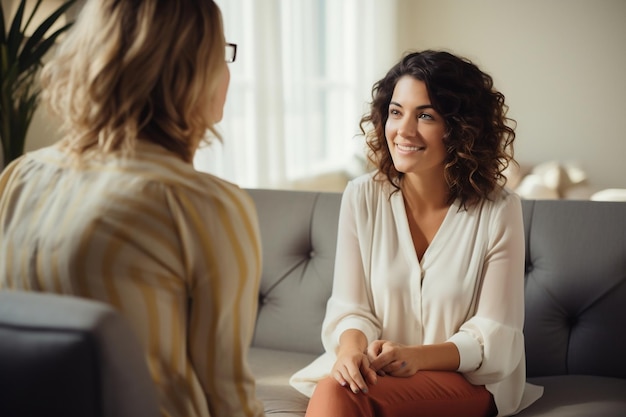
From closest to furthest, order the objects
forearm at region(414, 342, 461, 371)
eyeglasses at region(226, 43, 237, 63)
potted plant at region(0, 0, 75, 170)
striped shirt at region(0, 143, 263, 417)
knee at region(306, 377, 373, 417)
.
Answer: striped shirt at region(0, 143, 263, 417), eyeglasses at region(226, 43, 237, 63), knee at region(306, 377, 373, 417), forearm at region(414, 342, 461, 371), potted plant at region(0, 0, 75, 170)

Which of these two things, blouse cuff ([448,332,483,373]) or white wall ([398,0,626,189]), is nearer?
blouse cuff ([448,332,483,373])

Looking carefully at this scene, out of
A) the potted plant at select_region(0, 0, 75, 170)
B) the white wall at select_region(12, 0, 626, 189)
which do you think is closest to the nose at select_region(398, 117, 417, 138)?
the potted plant at select_region(0, 0, 75, 170)

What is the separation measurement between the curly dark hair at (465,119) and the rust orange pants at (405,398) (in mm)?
400

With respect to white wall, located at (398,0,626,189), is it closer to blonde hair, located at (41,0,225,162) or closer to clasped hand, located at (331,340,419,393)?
clasped hand, located at (331,340,419,393)

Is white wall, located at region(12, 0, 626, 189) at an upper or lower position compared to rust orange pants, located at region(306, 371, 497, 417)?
upper

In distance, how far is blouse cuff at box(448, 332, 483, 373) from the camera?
149 cm

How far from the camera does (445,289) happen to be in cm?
157

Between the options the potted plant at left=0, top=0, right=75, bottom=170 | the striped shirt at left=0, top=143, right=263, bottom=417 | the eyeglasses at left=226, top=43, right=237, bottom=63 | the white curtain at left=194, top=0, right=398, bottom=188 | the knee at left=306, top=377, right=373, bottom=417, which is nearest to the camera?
the striped shirt at left=0, top=143, right=263, bottom=417

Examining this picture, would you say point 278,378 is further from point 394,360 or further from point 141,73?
point 141,73

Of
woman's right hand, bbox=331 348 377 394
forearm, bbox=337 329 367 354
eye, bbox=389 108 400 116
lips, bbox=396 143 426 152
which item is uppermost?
eye, bbox=389 108 400 116

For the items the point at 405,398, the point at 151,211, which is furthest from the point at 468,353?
the point at 151,211

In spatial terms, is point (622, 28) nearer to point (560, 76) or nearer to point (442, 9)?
point (560, 76)

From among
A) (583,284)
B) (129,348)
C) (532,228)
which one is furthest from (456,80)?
(129,348)

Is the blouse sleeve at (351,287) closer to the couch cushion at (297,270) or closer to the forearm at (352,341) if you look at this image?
the forearm at (352,341)
